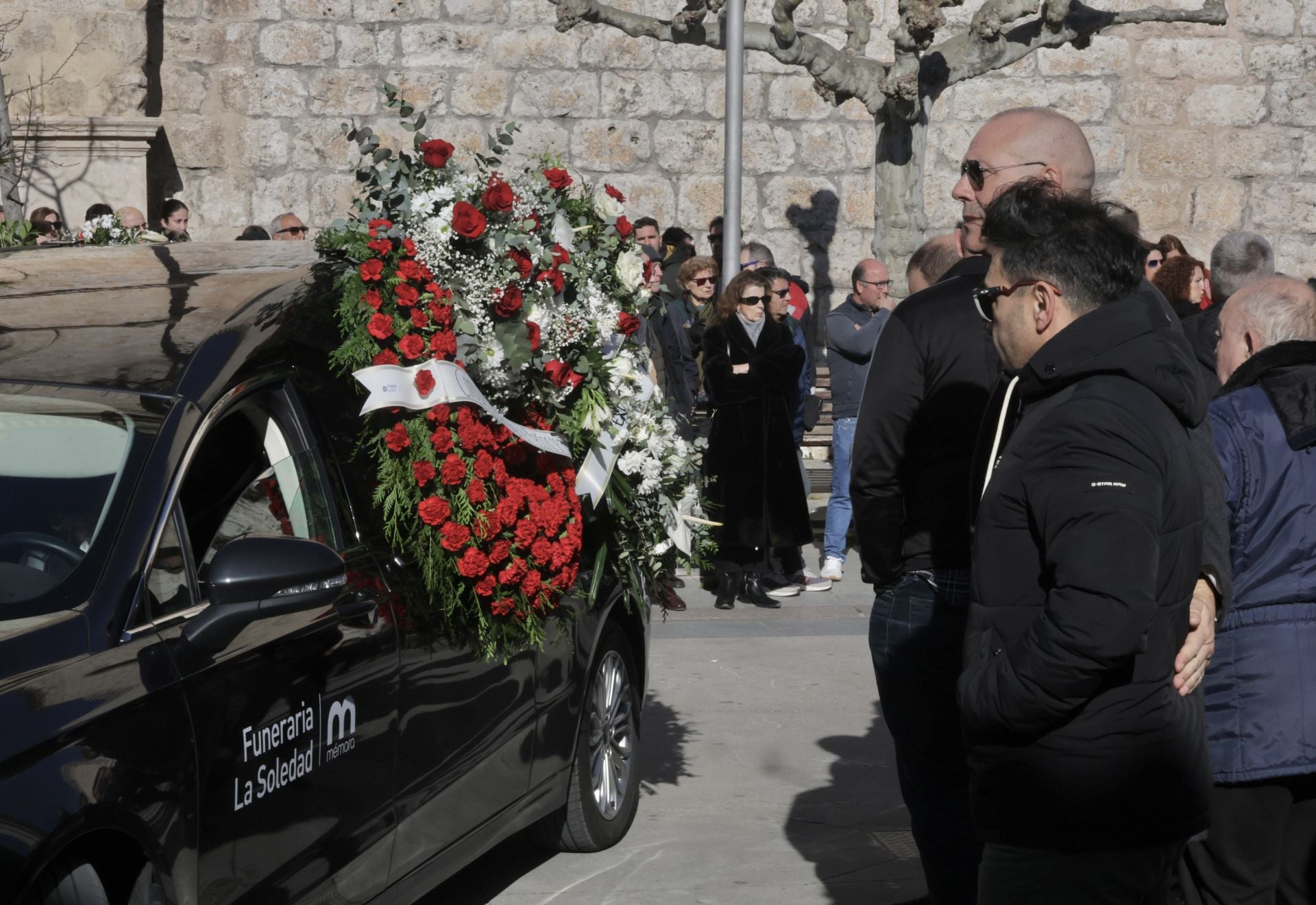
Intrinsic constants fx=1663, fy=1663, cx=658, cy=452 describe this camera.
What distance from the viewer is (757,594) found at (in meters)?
9.94

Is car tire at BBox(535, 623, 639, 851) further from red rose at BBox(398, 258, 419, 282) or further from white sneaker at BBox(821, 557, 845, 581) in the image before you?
white sneaker at BBox(821, 557, 845, 581)

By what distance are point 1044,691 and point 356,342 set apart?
6.74ft

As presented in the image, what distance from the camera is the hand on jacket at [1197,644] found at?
3.06 metres

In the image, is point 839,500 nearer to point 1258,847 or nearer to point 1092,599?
point 1258,847

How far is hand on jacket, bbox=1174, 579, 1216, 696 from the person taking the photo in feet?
10.1

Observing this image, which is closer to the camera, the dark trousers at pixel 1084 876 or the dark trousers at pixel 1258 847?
the dark trousers at pixel 1084 876

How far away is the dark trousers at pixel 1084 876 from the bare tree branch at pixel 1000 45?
412 inches

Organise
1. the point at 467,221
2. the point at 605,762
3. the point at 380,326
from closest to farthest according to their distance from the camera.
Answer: the point at 380,326 < the point at 467,221 < the point at 605,762

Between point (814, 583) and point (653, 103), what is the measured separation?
6.54m

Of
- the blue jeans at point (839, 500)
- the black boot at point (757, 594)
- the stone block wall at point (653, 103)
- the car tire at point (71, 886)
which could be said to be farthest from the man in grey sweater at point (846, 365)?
the car tire at point (71, 886)

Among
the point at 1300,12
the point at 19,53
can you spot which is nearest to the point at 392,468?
the point at 19,53

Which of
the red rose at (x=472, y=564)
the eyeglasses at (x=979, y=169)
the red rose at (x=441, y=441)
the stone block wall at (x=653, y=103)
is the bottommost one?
the red rose at (x=472, y=564)

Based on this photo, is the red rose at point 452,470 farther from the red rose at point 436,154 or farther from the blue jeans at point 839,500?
the blue jeans at point 839,500

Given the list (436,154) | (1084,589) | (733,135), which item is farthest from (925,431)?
(733,135)
